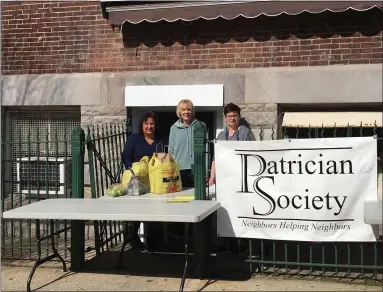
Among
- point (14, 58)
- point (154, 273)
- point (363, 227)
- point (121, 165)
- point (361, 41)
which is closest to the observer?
point (363, 227)

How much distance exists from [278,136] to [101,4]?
3.10m

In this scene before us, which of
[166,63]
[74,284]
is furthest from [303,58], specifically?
[74,284]

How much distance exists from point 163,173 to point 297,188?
1.46m

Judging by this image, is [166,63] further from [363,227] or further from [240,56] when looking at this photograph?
[363,227]

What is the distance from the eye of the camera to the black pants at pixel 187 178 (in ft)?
21.4

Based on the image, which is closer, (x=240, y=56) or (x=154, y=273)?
(x=154, y=273)

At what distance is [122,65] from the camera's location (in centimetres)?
767

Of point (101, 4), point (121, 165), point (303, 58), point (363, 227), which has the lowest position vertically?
point (363, 227)

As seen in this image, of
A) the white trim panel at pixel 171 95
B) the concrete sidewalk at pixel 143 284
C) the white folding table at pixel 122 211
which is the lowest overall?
the concrete sidewalk at pixel 143 284

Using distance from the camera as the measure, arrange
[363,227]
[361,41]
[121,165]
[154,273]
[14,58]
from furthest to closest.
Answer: [14,58] → [121,165] → [361,41] → [154,273] → [363,227]

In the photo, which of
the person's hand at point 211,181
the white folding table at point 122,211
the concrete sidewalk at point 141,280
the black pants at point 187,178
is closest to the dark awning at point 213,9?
the black pants at point 187,178

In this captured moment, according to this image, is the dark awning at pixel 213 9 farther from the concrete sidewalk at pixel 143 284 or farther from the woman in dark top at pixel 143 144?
the concrete sidewalk at pixel 143 284

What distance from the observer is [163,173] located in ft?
19.2

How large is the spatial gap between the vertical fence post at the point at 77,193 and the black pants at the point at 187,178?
1244 mm
